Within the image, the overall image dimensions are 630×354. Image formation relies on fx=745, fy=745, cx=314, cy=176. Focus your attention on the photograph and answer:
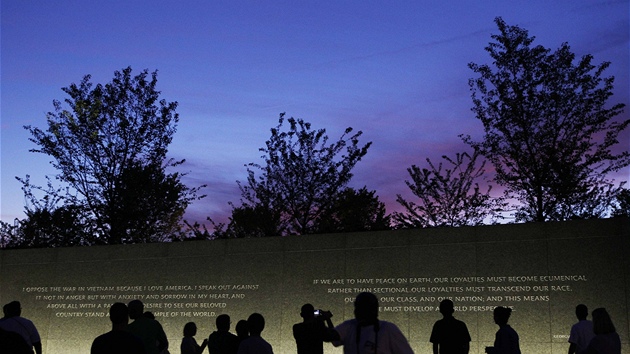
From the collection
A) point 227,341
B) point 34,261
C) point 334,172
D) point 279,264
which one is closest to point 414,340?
point 279,264

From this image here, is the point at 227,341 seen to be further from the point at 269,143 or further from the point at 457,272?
the point at 269,143

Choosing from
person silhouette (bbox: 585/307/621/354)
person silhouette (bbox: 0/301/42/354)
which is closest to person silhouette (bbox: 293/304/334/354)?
person silhouette (bbox: 585/307/621/354)

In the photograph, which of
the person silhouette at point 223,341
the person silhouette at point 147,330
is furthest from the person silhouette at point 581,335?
the person silhouette at point 147,330

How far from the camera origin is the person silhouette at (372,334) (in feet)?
19.5

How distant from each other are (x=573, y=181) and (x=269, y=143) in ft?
46.2

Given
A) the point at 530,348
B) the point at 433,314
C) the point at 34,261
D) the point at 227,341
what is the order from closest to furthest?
the point at 227,341 < the point at 530,348 < the point at 433,314 < the point at 34,261

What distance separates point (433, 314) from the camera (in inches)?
630

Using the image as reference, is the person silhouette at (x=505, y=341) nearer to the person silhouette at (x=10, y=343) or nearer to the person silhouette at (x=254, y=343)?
the person silhouette at (x=254, y=343)

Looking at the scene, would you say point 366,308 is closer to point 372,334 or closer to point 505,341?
point 372,334

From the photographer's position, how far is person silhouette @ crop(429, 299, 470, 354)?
9.83 meters

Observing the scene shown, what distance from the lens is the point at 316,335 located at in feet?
29.7

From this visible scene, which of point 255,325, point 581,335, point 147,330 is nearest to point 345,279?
point 581,335

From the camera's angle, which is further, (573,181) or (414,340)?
(573,181)

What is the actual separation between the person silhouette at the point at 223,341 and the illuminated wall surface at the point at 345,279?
753 centimetres
